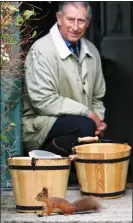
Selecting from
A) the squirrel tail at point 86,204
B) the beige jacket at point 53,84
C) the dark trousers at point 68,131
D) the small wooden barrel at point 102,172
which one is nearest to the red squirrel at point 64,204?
the squirrel tail at point 86,204

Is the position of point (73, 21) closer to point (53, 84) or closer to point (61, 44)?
point (61, 44)

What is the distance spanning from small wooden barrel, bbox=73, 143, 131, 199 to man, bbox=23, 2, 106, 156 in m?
0.35

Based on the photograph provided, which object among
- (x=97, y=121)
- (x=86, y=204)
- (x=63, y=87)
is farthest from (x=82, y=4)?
→ (x=86, y=204)

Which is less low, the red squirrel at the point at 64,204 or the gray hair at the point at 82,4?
the gray hair at the point at 82,4

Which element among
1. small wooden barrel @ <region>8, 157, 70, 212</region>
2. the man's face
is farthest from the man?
small wooden barrel @ <region>8, 157, 70, 212</region>

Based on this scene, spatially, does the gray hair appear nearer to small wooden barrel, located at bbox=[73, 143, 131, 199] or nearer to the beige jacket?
the beige jacket

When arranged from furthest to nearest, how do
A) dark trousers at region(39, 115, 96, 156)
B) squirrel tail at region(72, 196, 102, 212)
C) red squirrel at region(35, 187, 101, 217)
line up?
dark trousers at region(39, 115, 96, 156) → squirrel tail at region(72, 196, 102, 212) → red squirrel at region(35, 187, 101, 217)

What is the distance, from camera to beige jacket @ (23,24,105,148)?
238 inches

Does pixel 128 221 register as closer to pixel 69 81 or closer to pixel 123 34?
pixel 69 81

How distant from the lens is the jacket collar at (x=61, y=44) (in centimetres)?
621

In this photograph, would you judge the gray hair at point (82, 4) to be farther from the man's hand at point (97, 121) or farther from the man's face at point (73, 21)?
the man's hand at point (97, 121)

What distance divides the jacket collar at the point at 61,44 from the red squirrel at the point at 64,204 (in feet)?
5.10

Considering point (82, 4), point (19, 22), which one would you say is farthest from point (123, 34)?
point (19, 22)

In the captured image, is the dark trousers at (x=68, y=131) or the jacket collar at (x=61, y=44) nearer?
the dark trousers at (x=68, y=131)
